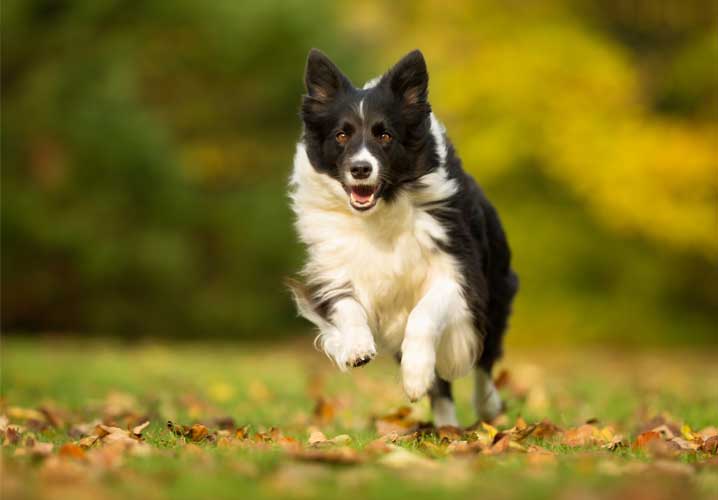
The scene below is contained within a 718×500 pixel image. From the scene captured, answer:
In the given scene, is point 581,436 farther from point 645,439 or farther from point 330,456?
point 330,456

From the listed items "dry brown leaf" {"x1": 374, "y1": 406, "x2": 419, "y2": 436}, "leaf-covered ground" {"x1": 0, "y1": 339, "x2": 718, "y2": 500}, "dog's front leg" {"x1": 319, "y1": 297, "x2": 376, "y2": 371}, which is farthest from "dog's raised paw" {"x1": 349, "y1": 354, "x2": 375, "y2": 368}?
"dry brown leaf" {"x1": 374, "y1": 406, "x2": 419, "y2": 436}

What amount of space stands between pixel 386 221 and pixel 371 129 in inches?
19.5

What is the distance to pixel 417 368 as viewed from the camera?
5344 millimetres

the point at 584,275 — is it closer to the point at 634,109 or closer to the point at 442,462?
the point at 634,109

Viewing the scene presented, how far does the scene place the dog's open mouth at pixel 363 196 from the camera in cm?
556

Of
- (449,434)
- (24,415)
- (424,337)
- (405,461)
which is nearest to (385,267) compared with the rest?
(424,337)

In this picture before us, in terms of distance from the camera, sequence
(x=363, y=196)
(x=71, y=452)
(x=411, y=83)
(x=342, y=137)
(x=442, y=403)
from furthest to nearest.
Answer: (x=442, y=403), (x=411, y=83), (x=342, y=137), (x=363, y=196), (x=71, y=452)

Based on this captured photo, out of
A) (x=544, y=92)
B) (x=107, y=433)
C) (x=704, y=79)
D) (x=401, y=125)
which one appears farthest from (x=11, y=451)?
(x=704, y=79)

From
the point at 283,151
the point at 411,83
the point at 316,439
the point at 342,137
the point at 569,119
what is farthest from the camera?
the point at 283,151

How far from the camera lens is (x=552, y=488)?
3.33 m

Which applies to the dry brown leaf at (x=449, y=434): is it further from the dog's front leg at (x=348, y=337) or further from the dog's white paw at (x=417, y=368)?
the dog's front leg at (x=348, y=337)

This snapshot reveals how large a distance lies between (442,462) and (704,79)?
1598cm

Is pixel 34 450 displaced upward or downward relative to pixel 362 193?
downward

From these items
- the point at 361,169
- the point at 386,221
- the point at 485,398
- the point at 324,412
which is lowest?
the point at 324,412
